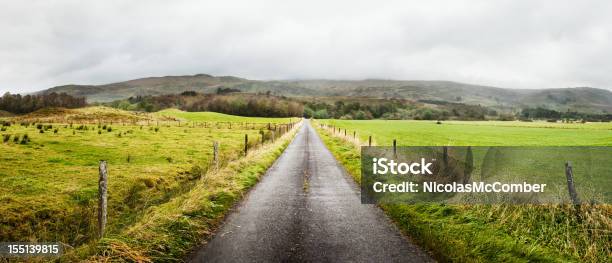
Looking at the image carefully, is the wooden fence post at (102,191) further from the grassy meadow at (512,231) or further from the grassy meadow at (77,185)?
the grassy meadow at (512,231)

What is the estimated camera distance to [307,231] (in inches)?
351

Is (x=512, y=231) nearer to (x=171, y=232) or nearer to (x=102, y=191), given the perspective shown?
(x=171, y=232)

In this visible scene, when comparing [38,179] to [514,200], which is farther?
[38,179]

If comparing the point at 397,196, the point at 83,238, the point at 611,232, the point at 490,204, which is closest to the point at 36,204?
the point at 83,238

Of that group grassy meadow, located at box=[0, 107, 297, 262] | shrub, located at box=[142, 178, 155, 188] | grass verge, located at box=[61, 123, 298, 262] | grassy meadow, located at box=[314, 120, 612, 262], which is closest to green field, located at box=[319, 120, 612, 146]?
grassy meadow, located at box=[0, 107, 297, 262]

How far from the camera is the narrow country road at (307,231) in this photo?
7.26 m

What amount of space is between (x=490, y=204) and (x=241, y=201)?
25.2ft

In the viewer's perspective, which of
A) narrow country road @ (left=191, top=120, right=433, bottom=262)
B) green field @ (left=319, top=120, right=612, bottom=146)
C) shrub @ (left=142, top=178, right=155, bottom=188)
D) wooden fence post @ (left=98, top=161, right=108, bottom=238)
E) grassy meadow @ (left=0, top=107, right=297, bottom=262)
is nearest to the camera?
narrow country road @ (left=191, top=120, right=433, bottom=262)

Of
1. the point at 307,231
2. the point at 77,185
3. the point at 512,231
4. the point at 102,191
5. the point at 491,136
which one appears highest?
the point at 102,191

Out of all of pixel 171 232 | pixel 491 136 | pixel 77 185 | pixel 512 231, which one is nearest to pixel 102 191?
pixel 171 232

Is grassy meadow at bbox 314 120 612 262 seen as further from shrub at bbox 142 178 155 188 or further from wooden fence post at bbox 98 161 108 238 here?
shrub at bbox 142 178 155 188

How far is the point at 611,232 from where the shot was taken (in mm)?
7832

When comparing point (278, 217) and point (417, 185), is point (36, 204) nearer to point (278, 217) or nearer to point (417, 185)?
point (278, 217)

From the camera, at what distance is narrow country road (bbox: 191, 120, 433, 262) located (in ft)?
23.8
